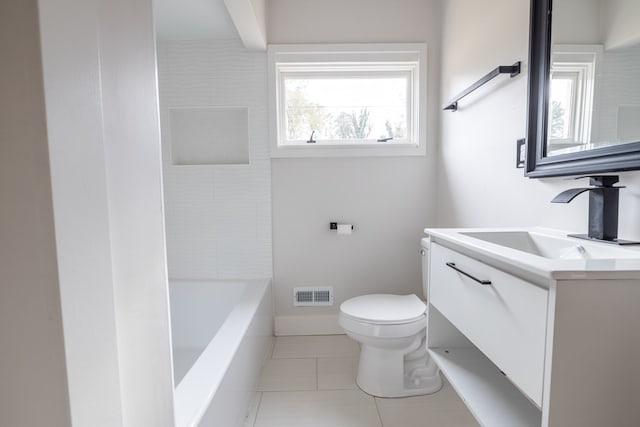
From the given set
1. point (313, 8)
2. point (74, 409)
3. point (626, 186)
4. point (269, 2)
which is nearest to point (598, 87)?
point (626, 186)

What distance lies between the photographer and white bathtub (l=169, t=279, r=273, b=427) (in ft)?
3.38

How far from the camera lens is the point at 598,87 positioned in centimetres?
94

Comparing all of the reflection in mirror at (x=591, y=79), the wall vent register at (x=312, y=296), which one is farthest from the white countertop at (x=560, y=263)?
the wall vent register at (x=312, y=296)

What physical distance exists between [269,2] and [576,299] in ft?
7.90

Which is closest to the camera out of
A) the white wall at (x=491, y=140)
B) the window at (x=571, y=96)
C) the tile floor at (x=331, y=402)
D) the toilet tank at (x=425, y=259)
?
the window at (x=571, y=96)

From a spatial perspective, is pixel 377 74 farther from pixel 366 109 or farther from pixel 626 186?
pixel 626 186

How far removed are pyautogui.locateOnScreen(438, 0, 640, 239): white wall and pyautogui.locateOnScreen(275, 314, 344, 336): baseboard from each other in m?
1.11

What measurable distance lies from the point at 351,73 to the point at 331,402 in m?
2.15

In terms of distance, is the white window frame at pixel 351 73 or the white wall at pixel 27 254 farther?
the white window frame at pixel 351 73

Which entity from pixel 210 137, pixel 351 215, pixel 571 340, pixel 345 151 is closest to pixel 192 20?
pixel 210 137

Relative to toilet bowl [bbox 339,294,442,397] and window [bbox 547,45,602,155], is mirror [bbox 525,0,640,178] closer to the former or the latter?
window [bbox 547,45,602,155]

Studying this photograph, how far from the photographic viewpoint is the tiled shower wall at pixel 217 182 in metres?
2.14

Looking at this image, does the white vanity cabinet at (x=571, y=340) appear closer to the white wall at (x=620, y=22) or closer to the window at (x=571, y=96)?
the window at (x=571, y=96)

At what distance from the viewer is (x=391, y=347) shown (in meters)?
1.59
